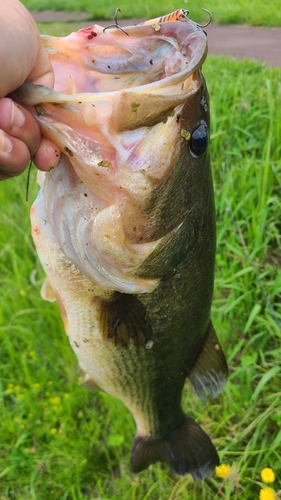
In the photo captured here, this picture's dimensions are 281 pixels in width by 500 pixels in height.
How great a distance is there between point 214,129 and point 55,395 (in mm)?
2033

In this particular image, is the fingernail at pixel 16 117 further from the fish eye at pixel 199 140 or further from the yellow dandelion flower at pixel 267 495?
the yellow dandelion flower at pixel 267 495

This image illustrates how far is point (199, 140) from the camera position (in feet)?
3.15

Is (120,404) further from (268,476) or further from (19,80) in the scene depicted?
(19,80)

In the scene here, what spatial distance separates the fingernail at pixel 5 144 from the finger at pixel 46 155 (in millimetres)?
86

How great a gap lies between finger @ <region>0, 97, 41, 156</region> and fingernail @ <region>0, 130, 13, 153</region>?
1 centimetres

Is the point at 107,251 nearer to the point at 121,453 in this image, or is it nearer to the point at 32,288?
the point at 121,453

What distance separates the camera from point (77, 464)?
6.59ft

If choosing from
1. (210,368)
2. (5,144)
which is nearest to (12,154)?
(5,144)

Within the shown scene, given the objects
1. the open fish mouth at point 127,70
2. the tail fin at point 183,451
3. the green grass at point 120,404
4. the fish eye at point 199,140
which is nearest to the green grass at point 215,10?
the green grass at point 120,404

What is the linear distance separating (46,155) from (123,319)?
505mm

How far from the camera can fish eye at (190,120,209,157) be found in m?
0.95

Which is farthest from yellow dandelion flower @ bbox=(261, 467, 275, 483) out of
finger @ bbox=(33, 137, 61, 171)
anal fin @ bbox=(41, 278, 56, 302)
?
finger @ bbox=(33, 137, 61, 171)

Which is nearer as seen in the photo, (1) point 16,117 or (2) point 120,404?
(1) point 16,117

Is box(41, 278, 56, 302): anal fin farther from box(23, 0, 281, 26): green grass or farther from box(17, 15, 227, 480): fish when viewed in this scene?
box(23, 0, 281, 26): green grass
